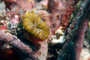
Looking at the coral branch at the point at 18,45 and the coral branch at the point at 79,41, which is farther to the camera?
the coral branch at the point at 79,41

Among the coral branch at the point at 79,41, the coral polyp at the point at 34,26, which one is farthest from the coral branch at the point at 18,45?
the coral branch at the point at 79,41

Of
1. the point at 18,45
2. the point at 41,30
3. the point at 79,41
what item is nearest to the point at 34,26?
the point at 41,30

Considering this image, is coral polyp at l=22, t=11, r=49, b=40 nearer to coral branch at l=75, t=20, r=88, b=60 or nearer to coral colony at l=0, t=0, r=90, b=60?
coral colony at l=0, t=0, r=90, b=60

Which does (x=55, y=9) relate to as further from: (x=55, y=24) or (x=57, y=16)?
(x=55, y=24)

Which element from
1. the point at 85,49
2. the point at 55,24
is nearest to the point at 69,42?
the point at 55,24

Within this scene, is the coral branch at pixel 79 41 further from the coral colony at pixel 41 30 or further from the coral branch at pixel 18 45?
the coral branch at pixel 18 45

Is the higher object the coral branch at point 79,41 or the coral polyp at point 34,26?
the coral polyp at point 34,26

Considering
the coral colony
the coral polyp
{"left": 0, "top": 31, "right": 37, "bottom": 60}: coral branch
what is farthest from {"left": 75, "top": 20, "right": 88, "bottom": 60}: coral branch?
{"left": 0, "top": 31, "right": 37, "bottom": 60}: coral branch
